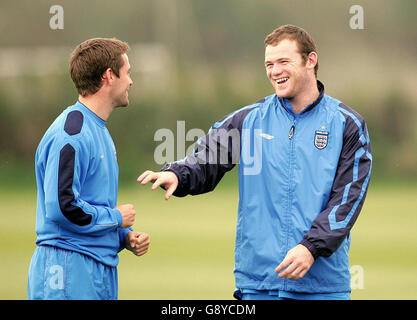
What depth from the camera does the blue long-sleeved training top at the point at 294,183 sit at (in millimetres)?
3197

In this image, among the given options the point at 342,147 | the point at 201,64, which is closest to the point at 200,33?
the point at 201,64

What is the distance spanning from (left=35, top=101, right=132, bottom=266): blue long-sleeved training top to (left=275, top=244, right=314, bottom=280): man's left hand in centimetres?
76

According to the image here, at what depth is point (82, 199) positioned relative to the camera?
320 cm

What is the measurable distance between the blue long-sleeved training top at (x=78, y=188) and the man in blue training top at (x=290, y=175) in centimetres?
23

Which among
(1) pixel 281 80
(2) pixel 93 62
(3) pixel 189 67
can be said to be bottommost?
(1) pixel 281 80

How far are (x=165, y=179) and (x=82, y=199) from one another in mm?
372

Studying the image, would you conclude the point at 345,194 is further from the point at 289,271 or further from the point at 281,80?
the point at 281,80

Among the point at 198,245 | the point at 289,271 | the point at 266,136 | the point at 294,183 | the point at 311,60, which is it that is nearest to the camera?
the point at 289,271

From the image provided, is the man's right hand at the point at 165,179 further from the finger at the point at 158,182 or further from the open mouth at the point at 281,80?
the open mouth at the point at 281,80

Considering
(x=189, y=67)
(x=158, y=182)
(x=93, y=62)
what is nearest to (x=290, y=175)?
(x=158, y=182)

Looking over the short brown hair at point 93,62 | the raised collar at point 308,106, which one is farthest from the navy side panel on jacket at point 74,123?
the raised collar at point 308,106

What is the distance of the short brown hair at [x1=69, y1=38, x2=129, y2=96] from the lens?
11.1 ft

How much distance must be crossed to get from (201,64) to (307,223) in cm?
1557

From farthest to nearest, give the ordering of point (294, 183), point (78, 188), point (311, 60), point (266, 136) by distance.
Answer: point (311, 60), point (266, 136), point (294, 183), point (78, 188)
